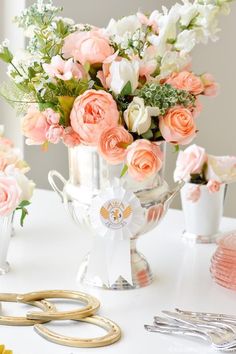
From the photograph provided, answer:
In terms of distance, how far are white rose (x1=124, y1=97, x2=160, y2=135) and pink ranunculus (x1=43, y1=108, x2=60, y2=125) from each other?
0.37 feet

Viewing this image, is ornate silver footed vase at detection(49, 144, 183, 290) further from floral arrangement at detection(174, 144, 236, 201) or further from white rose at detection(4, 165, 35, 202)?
floral arrangement at detection(174, 144, 236, 201)

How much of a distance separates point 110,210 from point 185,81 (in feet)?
0.85

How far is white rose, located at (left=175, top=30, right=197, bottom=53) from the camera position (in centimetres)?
139

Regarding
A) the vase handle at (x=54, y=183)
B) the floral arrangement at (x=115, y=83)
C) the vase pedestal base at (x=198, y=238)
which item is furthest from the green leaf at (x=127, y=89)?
the vase pedestal base at (x=198, y=238)

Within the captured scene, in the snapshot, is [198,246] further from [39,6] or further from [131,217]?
[39,6]

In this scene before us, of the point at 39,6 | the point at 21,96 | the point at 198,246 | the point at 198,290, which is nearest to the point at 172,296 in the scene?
the point at 198,290

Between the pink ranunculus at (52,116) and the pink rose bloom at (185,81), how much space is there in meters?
0.20

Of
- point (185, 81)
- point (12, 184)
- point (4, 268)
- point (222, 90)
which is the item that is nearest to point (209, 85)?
point (185, 81)

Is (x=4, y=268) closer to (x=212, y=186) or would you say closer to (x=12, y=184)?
(x=12, y=184)

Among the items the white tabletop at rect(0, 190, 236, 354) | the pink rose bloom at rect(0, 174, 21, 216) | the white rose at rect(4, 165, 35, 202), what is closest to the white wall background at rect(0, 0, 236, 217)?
the white tabletop at rect(0, 190, 236, 354)

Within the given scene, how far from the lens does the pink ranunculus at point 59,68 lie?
4.39 feet

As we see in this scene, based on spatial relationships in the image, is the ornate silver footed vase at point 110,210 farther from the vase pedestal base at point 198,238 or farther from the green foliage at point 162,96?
the vase pedestal base at point 198,238

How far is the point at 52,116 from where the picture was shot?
1.36 meters

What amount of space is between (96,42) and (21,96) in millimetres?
172
